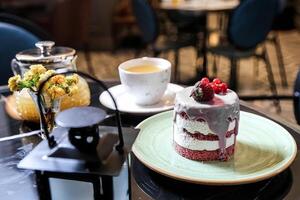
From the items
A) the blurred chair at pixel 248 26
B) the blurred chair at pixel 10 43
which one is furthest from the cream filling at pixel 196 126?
the blurred chair at pixel 248 26

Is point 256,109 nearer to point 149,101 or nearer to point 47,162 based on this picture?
point 149,101

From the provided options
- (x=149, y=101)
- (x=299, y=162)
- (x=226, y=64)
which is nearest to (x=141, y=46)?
(x=226, y=64)

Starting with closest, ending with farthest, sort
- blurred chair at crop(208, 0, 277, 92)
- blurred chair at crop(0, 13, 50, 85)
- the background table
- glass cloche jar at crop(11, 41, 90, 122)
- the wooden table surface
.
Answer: the background table < glass cloche jar at crop(11, 41, 90, 122) < blurred chair at crop(0, 13, 50, 85) < blurred chair at crop(208, 0, 277, 92) < the wooden table surface

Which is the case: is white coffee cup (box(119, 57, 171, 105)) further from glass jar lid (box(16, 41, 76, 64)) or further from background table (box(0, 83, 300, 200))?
background table (box(0, 83, 300, 200))

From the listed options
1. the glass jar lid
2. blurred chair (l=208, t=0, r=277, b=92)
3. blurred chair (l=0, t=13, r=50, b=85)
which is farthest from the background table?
blurred chair (l=208, t=0, r=277, b=92)

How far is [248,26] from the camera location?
3209mm

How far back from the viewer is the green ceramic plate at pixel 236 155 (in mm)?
891

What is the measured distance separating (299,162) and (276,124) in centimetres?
15

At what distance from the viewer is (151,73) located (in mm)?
1242

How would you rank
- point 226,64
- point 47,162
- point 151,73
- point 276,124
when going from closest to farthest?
point 47,162, point 276,124, point 151,73, point 226,64

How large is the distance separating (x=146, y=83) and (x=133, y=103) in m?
0.11

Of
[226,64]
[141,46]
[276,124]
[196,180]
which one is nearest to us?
[196,180]

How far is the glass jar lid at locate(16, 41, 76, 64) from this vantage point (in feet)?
3.98

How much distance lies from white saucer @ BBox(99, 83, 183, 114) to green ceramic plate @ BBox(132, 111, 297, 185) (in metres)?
0.11
